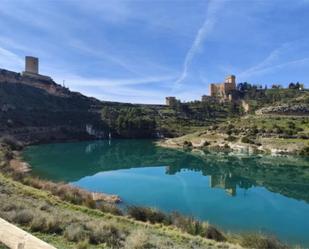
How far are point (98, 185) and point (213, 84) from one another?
15024cm

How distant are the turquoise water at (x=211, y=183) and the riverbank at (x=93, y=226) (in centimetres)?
455

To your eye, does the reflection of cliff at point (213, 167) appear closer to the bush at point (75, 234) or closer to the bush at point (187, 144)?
the bush at point (187, 144)

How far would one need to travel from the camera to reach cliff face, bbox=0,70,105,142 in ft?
253

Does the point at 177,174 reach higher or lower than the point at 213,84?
lower

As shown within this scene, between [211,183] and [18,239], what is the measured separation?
3194cm

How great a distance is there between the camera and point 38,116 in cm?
8788

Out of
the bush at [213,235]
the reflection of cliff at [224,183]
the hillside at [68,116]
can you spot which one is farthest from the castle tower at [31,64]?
the bush at [213,235]

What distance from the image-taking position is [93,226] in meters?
12.0

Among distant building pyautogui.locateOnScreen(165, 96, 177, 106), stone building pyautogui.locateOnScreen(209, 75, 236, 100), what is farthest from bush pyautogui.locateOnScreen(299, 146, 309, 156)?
stone building pyautogui.locateOnScreen(209, 75, 236, 100)

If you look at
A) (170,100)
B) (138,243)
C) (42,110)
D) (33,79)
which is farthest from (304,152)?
(33,79)

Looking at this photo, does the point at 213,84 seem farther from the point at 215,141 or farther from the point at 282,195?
the point at 282,195

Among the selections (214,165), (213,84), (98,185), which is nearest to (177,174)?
(214,165)

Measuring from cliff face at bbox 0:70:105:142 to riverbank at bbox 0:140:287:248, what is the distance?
5142 cm

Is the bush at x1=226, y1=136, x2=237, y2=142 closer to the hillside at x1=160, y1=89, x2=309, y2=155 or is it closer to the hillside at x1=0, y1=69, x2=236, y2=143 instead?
the hillside at x1=160, y1=89, x2=309, y2=155
